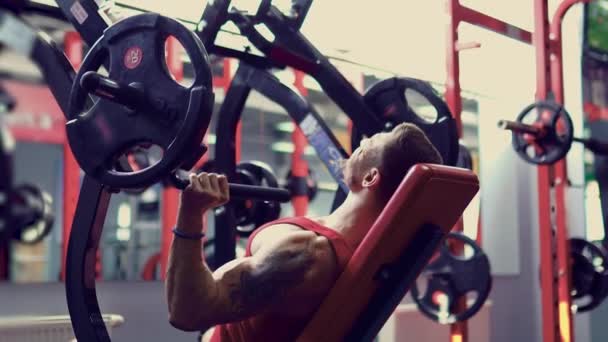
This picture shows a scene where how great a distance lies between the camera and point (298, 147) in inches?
144

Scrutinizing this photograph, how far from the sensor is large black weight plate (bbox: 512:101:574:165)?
2.93 metres

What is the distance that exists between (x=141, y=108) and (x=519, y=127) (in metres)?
1.82

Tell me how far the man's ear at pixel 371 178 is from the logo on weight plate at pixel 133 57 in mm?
513

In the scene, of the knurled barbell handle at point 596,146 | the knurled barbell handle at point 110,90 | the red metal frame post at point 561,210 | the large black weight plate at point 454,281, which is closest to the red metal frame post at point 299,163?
the large black weight plate at point 454,281

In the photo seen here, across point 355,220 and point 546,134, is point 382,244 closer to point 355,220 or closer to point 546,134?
point 355,220

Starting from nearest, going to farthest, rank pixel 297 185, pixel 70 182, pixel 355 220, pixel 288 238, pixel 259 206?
pixel 288 238 < pixel 355 220 < pixel 259 206 < pixel 70 182 < pixel 297 185

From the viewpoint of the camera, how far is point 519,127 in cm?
283

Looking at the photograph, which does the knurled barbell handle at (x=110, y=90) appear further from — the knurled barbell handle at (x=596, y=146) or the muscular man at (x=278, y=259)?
the knurled barbell handle at (x=596, y=146)

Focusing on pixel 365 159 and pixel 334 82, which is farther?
pixel 334 82

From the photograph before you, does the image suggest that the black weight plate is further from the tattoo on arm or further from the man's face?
the tattoo on arm

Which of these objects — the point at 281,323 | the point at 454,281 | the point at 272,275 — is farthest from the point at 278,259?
the point at 454,281

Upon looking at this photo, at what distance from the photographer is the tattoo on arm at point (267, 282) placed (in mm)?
1364

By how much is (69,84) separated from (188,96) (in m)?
0.44

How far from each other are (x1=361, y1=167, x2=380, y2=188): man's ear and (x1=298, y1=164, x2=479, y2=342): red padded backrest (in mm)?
127
